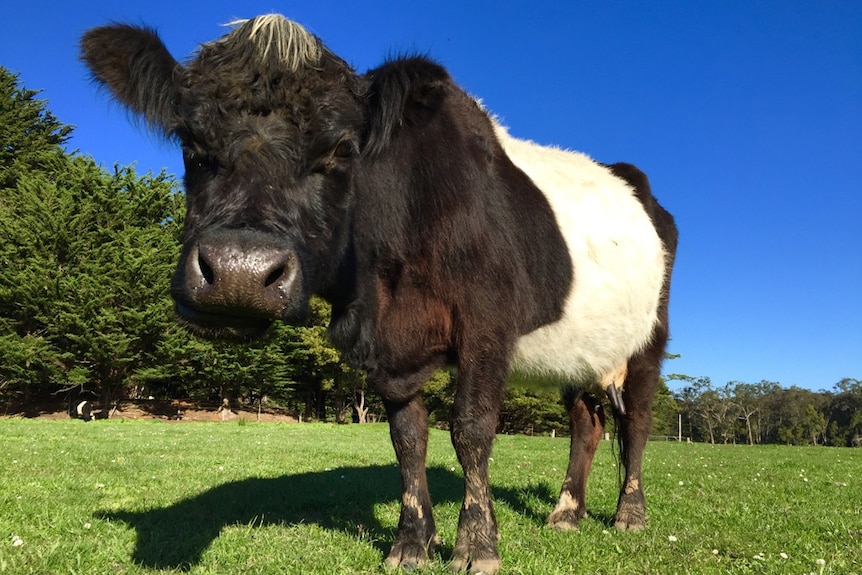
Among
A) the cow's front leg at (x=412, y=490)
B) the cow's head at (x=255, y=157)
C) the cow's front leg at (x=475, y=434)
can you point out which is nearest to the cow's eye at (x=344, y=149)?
the cow's head at (x=255, y=157)

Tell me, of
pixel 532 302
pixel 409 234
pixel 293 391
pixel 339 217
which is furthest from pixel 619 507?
pixel 293 391

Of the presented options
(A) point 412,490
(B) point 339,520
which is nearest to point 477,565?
(A) point 412,490

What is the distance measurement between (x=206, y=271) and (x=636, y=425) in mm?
4920

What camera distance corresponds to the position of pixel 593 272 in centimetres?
520

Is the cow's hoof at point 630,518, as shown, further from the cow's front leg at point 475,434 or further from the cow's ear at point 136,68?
the cow's ear at point 136,68

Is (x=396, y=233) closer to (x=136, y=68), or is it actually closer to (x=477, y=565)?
(x=136, y=68)

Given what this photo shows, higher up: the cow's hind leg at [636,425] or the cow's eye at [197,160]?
the cow's eye at [197,160]

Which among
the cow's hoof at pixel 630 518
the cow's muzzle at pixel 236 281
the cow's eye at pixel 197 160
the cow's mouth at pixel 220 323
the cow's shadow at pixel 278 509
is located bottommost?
the cow's shadow at pixel 278 509

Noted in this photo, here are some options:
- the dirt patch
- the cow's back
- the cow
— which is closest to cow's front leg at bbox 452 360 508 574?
the cow

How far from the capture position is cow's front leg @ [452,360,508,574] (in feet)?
12.9

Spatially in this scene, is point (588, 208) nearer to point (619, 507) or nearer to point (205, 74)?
point (619, 507)

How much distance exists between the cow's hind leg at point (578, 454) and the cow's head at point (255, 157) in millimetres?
3444

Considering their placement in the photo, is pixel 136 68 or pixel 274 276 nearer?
pixel 274 276

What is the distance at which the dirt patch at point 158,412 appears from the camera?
122 feet
